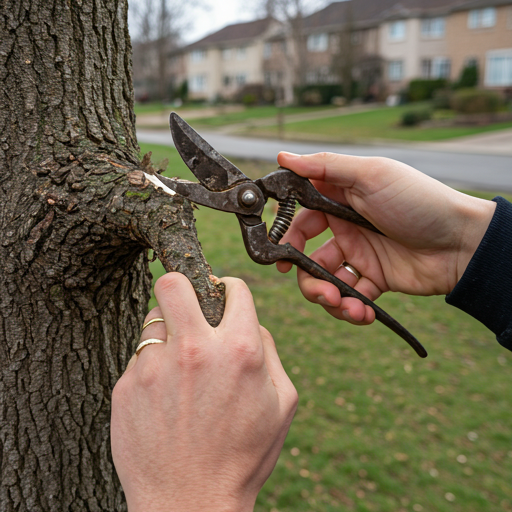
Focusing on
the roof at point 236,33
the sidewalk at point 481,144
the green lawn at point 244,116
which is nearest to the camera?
the sidewalk at point 481,144

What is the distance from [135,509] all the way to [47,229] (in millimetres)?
A: 808

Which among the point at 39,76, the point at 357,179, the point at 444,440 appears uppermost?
the point at 39,76

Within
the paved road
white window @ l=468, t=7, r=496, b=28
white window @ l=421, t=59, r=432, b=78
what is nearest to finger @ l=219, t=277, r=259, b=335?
the paved road

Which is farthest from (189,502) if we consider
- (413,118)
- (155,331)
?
(413,118)

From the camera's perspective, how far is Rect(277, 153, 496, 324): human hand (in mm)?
2080

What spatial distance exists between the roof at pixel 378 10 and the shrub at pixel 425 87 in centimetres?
577

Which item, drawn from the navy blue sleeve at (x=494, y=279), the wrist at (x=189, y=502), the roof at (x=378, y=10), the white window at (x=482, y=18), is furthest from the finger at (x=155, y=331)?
the white window at (x=482, y=18)

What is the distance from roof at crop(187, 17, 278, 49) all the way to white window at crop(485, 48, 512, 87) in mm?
20314

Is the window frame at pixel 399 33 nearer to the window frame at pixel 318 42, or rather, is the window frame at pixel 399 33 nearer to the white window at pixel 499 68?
the window frame at pixel 318 42

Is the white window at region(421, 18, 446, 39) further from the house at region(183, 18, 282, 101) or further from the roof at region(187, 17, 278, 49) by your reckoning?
the roof at region(187, 17, 278, 49)

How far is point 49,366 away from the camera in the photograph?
167 centimetres

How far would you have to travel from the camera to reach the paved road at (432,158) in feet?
36.3

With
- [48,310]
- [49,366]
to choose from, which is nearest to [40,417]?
[49,366]

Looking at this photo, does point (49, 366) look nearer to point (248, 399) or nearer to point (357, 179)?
point (248, 399)
